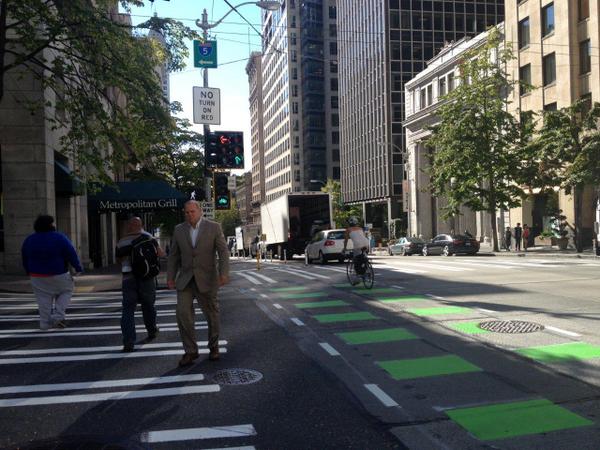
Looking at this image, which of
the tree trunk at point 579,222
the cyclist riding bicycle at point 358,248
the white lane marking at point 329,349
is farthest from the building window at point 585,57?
the white lane marking at point 329,349

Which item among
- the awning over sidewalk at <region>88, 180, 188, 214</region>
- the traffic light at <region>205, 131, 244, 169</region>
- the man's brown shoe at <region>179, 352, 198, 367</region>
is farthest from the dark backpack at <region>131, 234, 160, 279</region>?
the awning over sidewalk at <region>88, 180, 188, 214</region>

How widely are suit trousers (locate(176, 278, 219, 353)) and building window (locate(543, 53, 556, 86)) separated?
34.8 meters

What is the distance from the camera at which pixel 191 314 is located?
251 inches

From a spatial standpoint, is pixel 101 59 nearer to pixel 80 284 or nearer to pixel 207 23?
pixel 207 23

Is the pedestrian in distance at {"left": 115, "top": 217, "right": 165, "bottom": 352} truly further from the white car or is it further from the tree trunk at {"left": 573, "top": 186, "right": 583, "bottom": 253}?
the tree trunk at {"left": 573, "top": 186, "right": 583, "bottom": 253}

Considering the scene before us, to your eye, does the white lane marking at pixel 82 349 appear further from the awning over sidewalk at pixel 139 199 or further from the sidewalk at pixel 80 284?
the awning over sidewalk at pixel 139 199

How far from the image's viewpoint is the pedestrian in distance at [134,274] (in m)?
7.18

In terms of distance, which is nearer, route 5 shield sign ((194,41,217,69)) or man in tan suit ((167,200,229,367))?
man in tan suit ((167,200,229,367))

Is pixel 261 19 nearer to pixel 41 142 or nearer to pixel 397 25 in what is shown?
pixel 397 25

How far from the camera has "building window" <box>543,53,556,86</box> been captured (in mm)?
35006

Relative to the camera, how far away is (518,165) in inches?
1275

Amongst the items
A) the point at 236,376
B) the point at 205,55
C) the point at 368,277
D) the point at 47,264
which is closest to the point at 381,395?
the point at 236,376

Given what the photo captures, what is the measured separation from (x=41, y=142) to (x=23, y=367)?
48.1ft

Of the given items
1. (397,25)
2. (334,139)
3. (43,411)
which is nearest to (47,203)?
(43,411)
